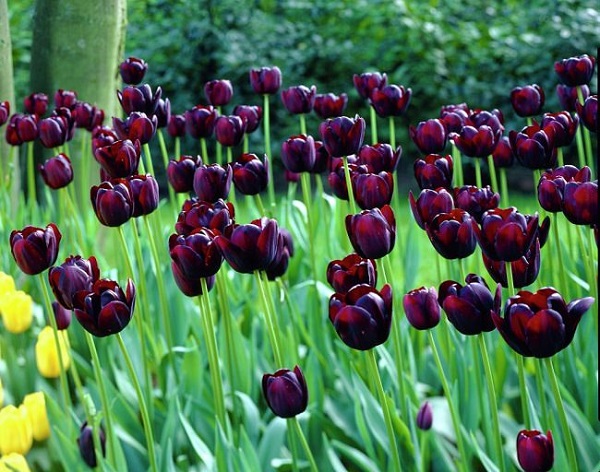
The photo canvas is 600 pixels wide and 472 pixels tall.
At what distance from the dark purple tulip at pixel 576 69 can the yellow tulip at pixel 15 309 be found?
1315mm

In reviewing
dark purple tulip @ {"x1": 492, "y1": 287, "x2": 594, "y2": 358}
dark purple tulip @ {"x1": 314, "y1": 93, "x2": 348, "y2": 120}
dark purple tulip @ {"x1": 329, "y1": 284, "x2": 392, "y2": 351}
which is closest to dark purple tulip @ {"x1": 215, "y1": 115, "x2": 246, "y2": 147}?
dark purple tulip @ {"x1": 314, "y1": 93, "x2": 348, "y2": 120}

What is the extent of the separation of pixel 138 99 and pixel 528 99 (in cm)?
89

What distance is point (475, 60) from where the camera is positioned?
5.96 meters

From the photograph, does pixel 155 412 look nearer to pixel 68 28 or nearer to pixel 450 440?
pixel 450 440

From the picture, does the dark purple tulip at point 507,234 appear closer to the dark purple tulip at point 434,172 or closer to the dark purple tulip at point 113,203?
the dark purple tulip at point 434,172

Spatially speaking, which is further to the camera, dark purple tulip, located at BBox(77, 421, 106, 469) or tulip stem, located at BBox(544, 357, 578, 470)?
dark purple tulip, located at BBox(77, 421, 106, 469)

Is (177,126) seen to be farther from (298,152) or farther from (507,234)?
(507,234)

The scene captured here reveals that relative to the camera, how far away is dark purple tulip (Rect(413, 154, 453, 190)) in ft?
5.52

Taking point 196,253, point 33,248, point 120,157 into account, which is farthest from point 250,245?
point 120,157

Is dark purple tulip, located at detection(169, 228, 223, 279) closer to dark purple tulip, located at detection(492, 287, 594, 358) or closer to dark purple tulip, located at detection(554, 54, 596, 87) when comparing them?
dark purple tulip, located at detection(492, 287, 594, 358)

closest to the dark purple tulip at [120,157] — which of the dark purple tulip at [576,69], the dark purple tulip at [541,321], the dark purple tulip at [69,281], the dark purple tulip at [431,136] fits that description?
the dark purple tulip at [69,281]

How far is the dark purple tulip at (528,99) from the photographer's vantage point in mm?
2180

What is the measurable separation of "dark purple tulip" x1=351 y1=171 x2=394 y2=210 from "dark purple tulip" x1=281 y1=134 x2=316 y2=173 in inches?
10.1

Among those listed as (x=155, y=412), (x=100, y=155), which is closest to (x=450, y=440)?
(x=155, y=412)
